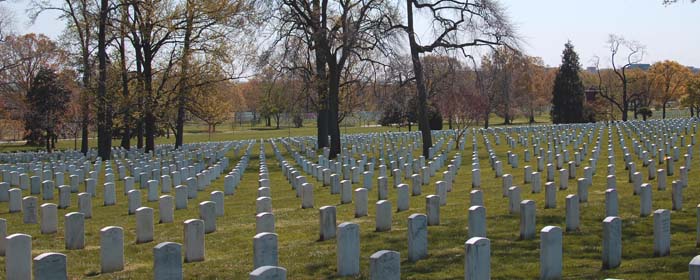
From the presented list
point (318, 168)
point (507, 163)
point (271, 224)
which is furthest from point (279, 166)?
point (271, 224)

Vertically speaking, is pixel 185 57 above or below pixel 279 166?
above

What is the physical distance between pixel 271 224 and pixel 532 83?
7880 cm

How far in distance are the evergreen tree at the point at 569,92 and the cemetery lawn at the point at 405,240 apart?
55112 mm

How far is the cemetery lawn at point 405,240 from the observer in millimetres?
8484

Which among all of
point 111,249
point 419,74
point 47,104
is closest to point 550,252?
point 111,249

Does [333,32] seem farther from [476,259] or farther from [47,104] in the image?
[47,104]

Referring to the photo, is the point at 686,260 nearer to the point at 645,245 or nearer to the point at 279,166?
the point at 645,245

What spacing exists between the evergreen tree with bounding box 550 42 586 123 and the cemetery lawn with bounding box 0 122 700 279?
55.1 metres

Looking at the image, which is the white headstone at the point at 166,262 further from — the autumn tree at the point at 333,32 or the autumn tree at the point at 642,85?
the autumn tree at the point at 642,85

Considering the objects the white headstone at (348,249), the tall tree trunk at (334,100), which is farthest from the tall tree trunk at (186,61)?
the white headstone at (348,249)

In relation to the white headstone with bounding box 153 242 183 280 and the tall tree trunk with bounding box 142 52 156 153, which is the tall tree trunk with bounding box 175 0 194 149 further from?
the white headstone with bounding box 153 242 183 280

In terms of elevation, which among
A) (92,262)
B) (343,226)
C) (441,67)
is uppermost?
(441,67)

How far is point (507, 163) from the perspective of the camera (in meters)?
26.0

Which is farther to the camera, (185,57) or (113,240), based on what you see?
(185,57)
